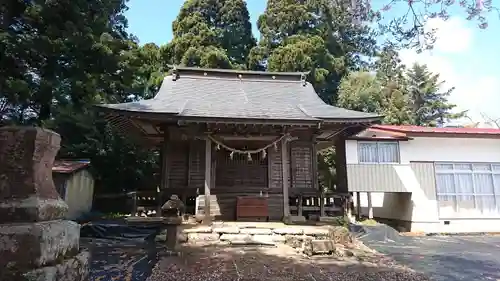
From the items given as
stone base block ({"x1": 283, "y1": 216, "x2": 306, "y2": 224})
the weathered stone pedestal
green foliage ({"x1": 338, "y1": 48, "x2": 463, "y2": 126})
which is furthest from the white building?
the weathered stone pedestal

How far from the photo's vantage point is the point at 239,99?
496 inches

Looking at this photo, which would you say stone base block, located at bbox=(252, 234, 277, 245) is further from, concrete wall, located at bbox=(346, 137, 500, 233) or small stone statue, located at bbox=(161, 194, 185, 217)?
concrete wall, located at bbox=(346, 137, 500, 233)

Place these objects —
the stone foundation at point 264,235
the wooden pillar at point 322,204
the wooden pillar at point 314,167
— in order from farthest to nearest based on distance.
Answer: the wooden pillar at point 314,167
the wooden pillar at point 322,204
the stone foundation at point 264,235

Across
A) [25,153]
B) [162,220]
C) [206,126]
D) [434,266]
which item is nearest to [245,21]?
[206,126]

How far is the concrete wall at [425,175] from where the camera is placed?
42.2 feet

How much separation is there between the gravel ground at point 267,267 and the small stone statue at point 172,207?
1.85 meters

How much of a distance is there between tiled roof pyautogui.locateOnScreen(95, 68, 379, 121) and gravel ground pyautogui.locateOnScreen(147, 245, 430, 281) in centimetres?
419

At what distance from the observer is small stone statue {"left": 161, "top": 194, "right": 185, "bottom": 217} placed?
8742mm

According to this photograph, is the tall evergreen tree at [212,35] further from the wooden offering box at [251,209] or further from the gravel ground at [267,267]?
the gravel ground at [267,267]

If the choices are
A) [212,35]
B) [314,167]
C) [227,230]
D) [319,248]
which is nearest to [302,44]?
[212,35]

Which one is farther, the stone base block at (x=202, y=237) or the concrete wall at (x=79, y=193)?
the concrete wall at (x=79, y=193)

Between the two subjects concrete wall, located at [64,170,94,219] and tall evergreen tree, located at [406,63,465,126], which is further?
tall evergreen tree, located at [406,63,465,126]

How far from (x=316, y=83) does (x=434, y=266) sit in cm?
1934

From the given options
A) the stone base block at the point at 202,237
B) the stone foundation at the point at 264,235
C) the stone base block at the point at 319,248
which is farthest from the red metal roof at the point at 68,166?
the stone base block at the point at 319,248
